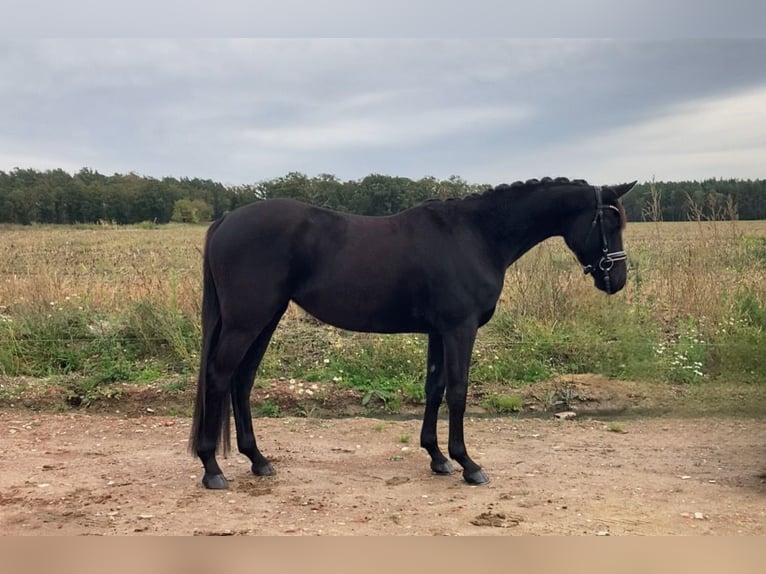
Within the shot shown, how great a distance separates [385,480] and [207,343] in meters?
1.60

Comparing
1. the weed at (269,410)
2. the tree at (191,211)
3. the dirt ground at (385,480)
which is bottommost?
the dirt ground at (385,480)

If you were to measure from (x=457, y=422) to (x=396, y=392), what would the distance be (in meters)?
2.29

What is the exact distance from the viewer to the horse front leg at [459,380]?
4133 millimetres

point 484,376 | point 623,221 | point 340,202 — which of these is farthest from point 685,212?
point 340,202

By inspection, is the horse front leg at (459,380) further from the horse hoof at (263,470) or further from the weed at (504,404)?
the weed at (504,404)

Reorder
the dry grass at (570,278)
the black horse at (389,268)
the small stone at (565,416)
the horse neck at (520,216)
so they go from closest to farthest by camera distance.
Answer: the black horse at (389,268) < the horse neck at (520,216) < the small stone at (565,416) < the dry grass at (570,278)

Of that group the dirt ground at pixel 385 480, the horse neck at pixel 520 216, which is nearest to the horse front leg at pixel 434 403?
the dirt ground at pixel 385 480

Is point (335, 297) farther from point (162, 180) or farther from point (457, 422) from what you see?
point (162, 180)

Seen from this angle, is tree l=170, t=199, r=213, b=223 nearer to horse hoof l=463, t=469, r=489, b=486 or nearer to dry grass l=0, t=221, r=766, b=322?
dry grass l=0, t=221, r=766, b=322

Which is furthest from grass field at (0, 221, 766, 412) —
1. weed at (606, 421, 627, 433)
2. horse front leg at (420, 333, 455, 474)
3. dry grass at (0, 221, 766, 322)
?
horse front leg at (420, 333, 455, 474)

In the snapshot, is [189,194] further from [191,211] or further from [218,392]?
[218,392]

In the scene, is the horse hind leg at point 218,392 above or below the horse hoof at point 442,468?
above

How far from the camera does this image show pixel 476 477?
417cm

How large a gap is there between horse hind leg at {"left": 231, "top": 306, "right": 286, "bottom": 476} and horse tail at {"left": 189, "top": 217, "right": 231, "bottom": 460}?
130 millimetres
